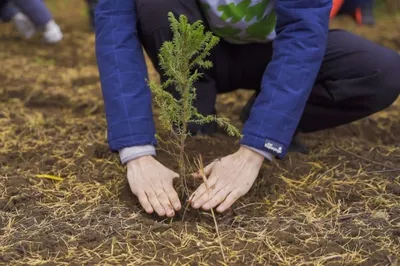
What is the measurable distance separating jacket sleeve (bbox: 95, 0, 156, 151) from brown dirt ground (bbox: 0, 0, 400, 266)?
0.80 feet

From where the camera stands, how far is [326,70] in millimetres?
2842

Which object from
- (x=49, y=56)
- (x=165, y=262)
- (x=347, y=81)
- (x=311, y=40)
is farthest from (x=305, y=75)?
(x=49, y=56)

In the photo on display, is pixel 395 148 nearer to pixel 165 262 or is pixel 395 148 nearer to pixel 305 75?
pixel 305 75

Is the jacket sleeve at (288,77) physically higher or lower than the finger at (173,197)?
higher


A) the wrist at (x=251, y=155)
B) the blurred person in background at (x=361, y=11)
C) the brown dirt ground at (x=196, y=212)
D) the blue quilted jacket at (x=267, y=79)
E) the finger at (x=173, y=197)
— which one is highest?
the blue quilted jacket at (x=267, y=79)

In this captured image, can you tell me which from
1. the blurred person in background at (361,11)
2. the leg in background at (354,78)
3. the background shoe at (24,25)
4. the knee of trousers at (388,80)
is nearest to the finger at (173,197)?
the leg in background at (354,78)

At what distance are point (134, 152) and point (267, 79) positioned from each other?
20.6 inches

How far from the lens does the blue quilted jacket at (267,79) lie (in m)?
2.37

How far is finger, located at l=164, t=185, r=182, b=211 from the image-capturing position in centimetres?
230

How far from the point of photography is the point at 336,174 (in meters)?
2.72

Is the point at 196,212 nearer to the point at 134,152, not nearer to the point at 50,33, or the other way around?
the point at 134,152

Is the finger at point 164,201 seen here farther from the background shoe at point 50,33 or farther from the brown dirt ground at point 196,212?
the background shoe at point 50,33

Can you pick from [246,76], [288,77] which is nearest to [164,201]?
[288,77]

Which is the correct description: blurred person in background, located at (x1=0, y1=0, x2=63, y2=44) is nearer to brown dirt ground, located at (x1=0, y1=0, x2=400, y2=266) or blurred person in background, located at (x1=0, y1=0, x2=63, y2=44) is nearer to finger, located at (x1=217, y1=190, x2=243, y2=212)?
brown dirt ground, located at (x1=0, y1=0, x2=400, y2=266)
